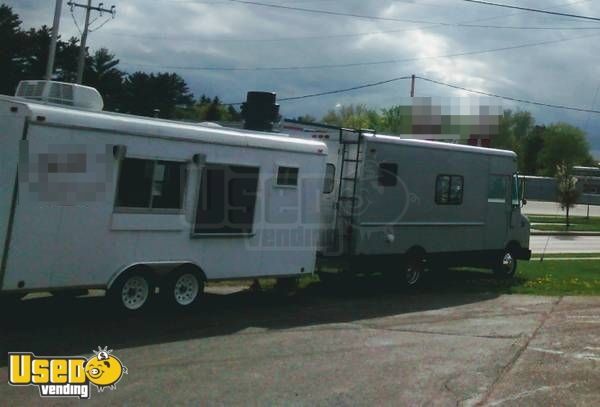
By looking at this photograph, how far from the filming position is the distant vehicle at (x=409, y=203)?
13.6 metres

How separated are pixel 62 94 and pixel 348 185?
550 cm

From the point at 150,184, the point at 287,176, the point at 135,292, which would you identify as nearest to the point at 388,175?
the point at 287,176

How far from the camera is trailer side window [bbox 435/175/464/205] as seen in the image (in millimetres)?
15133

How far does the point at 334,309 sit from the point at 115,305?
355cm

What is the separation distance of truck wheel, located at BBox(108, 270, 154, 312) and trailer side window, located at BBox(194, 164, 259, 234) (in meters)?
1.07

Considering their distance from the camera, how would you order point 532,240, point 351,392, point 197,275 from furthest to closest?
point 532,240
point 197,275
point 351,392

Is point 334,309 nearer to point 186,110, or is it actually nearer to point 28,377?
point 28,377

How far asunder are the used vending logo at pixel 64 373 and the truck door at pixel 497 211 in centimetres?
1076

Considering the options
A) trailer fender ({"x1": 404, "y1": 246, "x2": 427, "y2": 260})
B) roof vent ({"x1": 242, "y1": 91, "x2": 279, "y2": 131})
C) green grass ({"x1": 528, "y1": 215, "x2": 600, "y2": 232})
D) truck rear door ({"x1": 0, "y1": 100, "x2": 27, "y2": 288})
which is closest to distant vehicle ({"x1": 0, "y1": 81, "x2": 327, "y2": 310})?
truck rear door ({"x1": 0, "y1": 100, "x2": 27, "y2": 288})

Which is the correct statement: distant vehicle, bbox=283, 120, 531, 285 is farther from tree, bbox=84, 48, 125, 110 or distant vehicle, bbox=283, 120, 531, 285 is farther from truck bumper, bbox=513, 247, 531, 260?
tree, bbox=84, 48, 125, 110

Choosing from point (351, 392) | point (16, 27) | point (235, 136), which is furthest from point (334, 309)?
point (16, 27)

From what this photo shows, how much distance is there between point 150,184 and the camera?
10.3 meters

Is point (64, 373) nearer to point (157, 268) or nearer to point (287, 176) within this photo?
point (157, 268)

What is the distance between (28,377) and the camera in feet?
23.4
